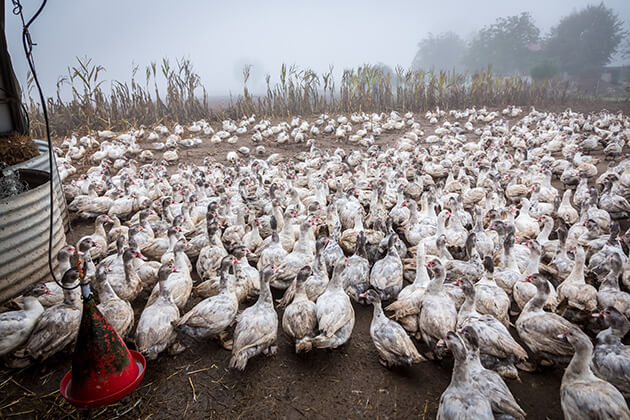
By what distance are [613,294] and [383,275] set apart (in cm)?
290

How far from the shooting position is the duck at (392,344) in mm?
3689

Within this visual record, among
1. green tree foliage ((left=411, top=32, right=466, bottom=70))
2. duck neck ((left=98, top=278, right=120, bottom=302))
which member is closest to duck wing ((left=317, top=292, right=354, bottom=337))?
duck neck ((left=98, top=278, right=120, bottom=302))

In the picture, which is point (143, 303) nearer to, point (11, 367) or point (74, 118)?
point (11, 367)

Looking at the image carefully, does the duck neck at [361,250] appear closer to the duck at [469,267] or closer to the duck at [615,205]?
the duck at [469,267]

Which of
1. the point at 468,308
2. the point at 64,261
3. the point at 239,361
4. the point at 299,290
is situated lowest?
the point at 239,361

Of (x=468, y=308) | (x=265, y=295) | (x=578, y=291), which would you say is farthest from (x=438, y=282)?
(x=265, y=295)

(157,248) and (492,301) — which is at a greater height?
(157,248)

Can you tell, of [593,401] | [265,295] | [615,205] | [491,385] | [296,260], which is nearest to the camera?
[593,401]

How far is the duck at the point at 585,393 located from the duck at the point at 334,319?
2187 mm

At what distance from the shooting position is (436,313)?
13.0 ft

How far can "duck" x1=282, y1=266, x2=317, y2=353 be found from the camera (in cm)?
390

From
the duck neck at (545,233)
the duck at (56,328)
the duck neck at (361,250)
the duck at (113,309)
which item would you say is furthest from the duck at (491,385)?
the duck at (56,328)

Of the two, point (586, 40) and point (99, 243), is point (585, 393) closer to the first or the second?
point (99, 243)

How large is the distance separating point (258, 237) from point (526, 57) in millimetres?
55634
